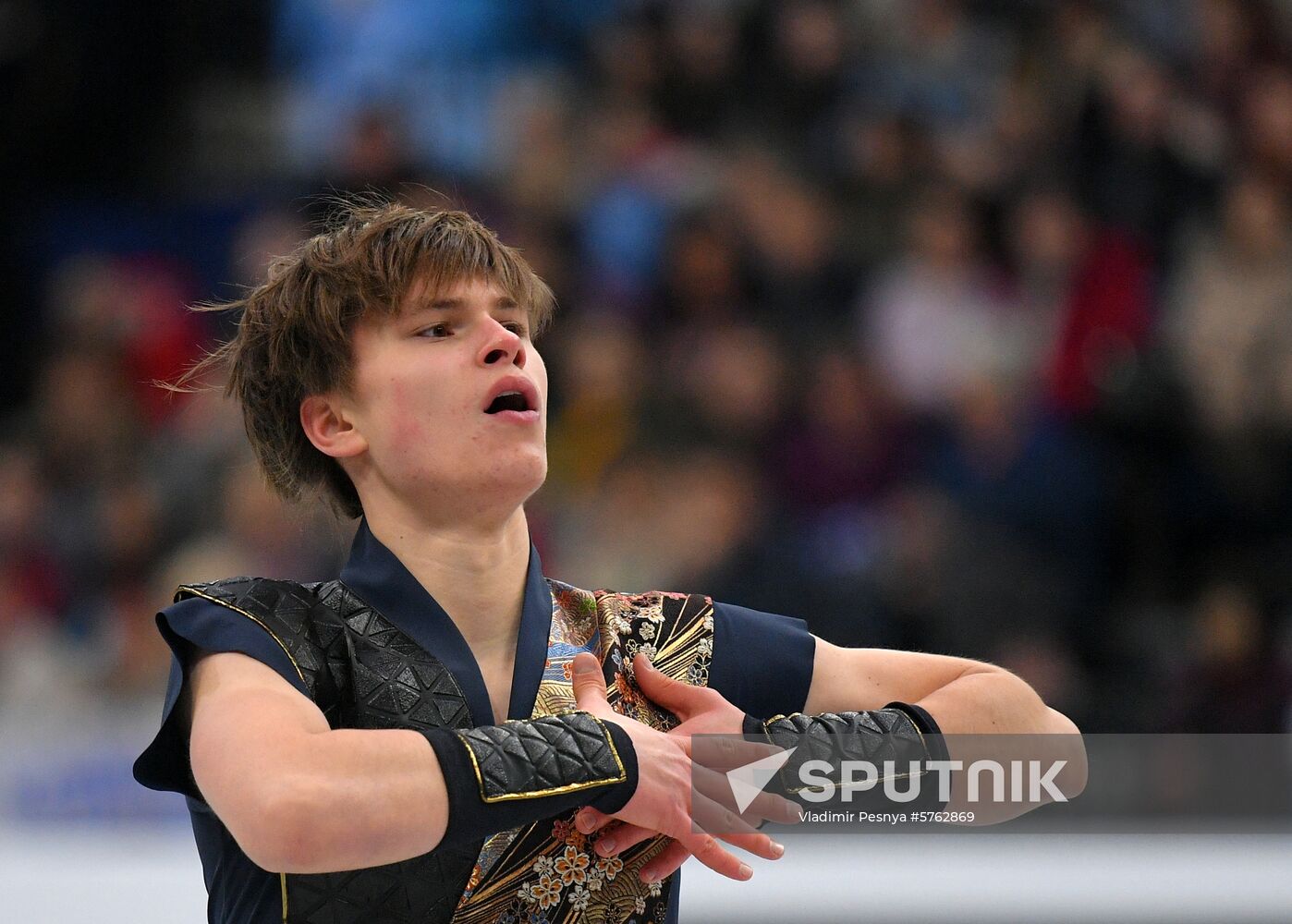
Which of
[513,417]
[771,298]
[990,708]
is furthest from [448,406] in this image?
[771,298]

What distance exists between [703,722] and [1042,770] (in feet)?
2.00

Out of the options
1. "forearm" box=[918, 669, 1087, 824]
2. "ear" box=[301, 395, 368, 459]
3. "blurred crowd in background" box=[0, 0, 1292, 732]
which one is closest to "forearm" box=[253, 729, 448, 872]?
"ear" box=[301, 395, 368, 459]

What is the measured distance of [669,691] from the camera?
2.64 metres

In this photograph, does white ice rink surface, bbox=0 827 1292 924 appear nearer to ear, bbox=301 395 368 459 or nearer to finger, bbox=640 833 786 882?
finger, bbox=640 833 786 882

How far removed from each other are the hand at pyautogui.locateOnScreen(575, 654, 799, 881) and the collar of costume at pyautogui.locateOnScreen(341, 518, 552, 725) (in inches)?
4.0

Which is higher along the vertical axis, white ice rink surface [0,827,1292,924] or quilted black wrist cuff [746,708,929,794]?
white ice rink surface [0,827,1292,924]

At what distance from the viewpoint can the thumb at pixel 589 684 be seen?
2488 millimetres

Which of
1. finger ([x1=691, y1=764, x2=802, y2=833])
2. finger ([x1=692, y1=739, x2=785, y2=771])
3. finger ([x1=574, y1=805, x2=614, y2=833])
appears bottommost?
finger ([x1=574, y1=805, x2=614, y2=833])

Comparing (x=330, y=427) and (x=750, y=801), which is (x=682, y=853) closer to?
(x=750, y=801)

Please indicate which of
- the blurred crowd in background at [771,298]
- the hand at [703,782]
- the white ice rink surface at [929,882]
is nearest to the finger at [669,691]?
the hand at [703,782]

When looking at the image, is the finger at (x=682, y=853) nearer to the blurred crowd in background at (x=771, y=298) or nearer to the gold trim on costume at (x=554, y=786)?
the gold trim on costume at (x=554, y=786)

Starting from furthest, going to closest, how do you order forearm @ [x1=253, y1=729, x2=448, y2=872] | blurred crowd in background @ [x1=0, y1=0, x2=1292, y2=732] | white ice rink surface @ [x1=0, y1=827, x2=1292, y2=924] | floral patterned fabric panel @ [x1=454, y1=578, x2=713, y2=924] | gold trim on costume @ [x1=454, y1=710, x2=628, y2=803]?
blurred crowd in background @ [x1=0, y1=0, x2=1292, y2=732] → white ice rink surface @ [x1=0, y1=827, x2=1292, y2=924] → floral patterned fabric panel @ [x1=454, y1=578, x2=713, y2=924] → gold trim on costume @ [x1=454, y1=710, x2=628, y2=803] → forearm @ [x1=253, y1=729, x2=448, y2=872]

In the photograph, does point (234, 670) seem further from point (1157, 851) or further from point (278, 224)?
point (278, 224)

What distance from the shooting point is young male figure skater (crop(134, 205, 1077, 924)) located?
7.18ft
